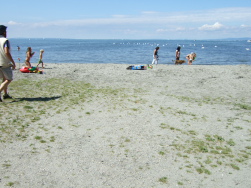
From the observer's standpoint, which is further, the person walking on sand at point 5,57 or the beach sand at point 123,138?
the person walking on sand at point 5,57

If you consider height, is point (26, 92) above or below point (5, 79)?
below

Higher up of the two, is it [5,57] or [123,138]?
[5,57]

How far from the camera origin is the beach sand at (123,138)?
498 cm

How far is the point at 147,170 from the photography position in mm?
Answer: 5301

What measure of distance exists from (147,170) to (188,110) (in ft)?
16.6

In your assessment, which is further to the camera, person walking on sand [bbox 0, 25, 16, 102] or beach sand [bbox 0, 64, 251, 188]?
person walking on sand [bbox 0, 25, 16, 102]

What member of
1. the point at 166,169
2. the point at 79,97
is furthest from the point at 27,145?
the point at 79,97

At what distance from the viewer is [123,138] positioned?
6863 mm

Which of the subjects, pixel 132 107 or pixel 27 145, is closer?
pixel 27 145

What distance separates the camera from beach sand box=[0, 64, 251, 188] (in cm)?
498

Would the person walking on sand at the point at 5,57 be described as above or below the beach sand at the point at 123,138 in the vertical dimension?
above

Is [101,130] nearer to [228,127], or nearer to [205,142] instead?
[205,142]

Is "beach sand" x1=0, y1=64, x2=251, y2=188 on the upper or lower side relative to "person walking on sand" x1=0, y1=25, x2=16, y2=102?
lower

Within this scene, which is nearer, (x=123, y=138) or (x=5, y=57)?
(x=123, y=138)
